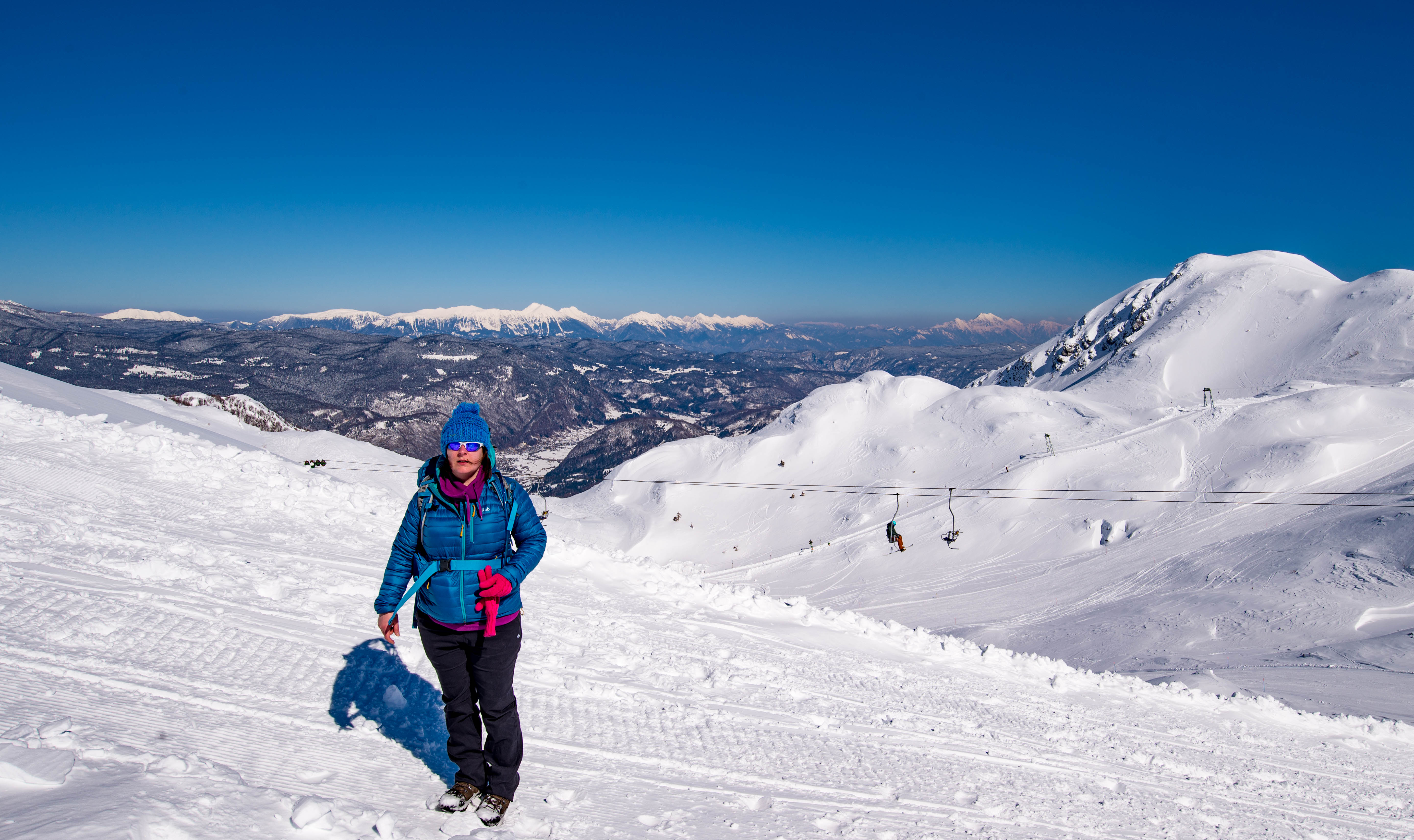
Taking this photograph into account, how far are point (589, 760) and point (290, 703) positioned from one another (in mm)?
2250

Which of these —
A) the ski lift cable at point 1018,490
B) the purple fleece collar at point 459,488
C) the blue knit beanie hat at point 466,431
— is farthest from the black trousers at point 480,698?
the ski lift cable at point 1018,490

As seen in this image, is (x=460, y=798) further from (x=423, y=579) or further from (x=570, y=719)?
(x=570, y=719)

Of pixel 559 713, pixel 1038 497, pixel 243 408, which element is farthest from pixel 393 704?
pixel 243 408

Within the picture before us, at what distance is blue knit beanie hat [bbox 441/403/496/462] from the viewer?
138 inches

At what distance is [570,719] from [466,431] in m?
3.01

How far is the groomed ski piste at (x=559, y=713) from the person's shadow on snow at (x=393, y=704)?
33 mm

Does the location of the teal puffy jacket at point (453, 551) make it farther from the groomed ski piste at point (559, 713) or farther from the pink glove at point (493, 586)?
the groomed ski piste at point (559, 713)

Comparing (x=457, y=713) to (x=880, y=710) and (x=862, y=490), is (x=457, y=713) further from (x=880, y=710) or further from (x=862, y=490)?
(x=862, y=490)

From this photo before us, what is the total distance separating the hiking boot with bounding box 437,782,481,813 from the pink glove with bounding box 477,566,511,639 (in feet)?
3.18

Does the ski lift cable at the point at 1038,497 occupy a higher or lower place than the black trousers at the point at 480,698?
lower

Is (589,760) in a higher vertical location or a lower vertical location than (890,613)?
higher

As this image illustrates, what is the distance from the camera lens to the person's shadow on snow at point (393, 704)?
4402 mm

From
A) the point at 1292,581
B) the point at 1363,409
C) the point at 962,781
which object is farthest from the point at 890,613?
the point at 1363,409

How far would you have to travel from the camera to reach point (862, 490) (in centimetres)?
3038
